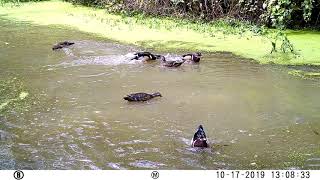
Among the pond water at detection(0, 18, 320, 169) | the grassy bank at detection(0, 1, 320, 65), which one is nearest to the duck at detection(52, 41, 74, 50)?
the pond water at detection(0, 18, 320, 169)

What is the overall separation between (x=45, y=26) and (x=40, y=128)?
7736mm

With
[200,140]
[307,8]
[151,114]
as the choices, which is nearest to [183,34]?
[307,8]

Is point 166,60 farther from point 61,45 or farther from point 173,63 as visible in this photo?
point 61,45

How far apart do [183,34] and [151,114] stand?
539cm

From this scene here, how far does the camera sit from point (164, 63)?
29.5 ft

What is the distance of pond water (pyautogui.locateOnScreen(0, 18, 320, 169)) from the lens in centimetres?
518

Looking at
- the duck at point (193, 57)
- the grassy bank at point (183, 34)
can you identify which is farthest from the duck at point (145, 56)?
the grassy bank at point (183, 34)

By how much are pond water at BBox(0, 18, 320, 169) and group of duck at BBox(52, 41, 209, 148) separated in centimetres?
8

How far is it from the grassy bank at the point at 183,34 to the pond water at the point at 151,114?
703 millimetres

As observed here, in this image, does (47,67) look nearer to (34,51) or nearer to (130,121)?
(34,51)

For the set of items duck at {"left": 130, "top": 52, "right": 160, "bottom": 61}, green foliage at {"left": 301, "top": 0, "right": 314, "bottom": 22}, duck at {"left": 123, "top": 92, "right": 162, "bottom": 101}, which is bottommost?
duck at {"left": 123, "top": 92, "right": 162, "bottom": 101}

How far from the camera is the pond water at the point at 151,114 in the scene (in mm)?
5184

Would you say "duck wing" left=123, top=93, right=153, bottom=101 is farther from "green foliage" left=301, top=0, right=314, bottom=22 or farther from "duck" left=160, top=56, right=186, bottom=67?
"green foliage" left=301, top=0, right=314, bottom=22

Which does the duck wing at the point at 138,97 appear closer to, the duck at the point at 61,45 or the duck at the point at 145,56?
the duck at the point at 145,56
